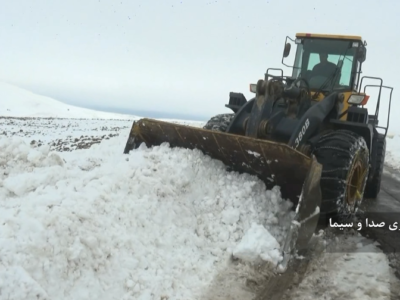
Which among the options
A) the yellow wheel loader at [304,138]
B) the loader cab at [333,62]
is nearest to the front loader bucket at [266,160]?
the yellow wheel loader at [304,138]

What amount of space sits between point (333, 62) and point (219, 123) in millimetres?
2112

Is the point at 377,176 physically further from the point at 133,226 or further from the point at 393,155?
the point at 393,155

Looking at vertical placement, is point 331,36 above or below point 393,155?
above

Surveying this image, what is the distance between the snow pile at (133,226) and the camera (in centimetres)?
293

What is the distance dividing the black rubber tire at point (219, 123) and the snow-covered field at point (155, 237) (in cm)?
156

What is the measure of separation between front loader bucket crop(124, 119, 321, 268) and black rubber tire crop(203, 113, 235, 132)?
1.34 meters

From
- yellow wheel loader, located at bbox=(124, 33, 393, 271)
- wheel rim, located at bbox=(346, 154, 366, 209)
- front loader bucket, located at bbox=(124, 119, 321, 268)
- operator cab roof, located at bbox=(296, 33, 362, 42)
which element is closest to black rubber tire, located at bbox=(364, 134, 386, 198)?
yellow wheel loader, located at bbox=(124, 33, 393, 271)

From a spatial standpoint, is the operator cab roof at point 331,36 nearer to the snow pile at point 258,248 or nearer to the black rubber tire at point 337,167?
the black rubber tire at point 337,167

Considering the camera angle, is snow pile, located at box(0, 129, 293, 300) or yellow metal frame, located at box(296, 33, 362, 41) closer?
snow pile, located at box(0, 129, 293, 300)

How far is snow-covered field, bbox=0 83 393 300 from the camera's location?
9.74ft

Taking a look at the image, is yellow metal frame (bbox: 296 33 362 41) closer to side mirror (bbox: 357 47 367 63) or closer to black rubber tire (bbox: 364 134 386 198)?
side mirror (bbox: 357 47 367 63)

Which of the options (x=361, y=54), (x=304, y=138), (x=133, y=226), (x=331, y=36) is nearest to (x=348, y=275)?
(x=304, y=138)

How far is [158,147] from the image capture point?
16.8ft

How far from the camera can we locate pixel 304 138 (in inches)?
197
